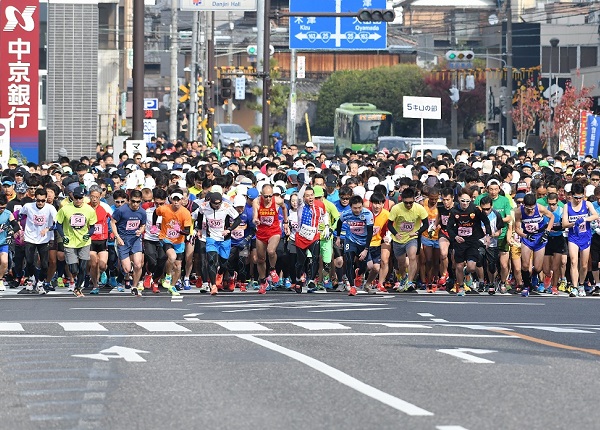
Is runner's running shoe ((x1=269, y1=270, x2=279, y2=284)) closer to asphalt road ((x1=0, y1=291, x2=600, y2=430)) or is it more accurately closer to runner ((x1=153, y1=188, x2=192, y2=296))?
runner ((x1=153, y1=188, x2=192, y2=296))

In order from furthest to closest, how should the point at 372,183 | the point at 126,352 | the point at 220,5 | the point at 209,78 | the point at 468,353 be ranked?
the point at 209,78 → the point at 220,5 → the point at 372,183 → the point at 126,352 → the point at 468,353

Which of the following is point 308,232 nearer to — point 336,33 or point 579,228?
point 579,228

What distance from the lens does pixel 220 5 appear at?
47.8 metres

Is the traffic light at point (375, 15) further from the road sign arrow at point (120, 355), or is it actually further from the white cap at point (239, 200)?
the road sign arrow at point (120, 355)

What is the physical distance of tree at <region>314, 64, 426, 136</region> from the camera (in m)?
114

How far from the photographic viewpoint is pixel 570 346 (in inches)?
602

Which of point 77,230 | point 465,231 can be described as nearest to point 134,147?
point 77,230

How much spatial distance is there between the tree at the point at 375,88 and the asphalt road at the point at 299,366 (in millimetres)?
93598

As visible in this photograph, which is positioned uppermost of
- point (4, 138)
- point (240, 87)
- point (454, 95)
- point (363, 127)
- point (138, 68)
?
point (240, 87)

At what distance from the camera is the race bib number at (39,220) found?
918 inches

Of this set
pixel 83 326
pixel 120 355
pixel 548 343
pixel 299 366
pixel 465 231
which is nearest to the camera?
pixel 299 366

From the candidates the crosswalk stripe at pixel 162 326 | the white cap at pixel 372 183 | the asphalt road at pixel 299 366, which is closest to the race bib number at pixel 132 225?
the asphalt road at pixel 299 366

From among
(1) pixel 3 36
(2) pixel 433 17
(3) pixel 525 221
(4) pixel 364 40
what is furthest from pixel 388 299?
(2) pixel 433 17

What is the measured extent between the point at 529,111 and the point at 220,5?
1795 inches
